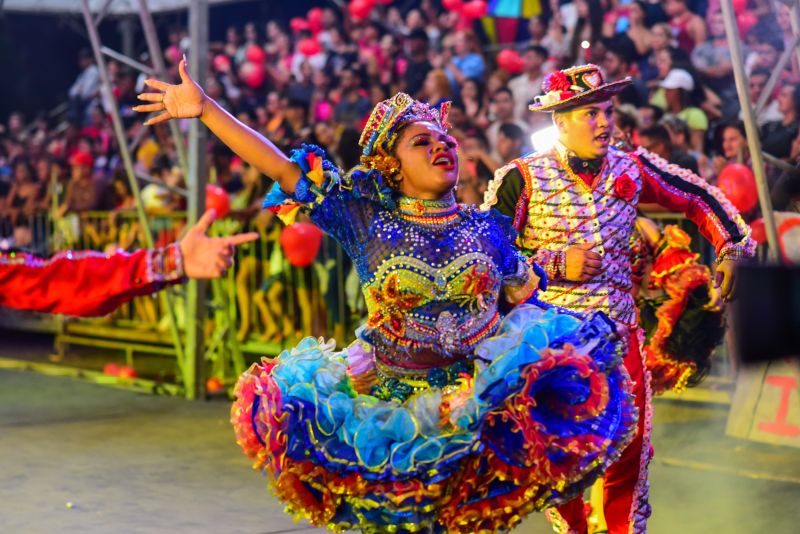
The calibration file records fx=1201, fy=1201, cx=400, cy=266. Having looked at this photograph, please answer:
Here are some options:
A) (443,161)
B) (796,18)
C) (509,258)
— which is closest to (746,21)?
(796,18)

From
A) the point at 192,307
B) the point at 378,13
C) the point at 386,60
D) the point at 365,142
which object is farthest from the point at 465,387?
the point at 378,13

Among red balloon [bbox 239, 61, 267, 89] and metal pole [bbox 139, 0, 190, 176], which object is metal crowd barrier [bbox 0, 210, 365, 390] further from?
red balloon [bbox 239, 61, 267, 89]

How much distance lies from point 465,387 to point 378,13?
9.28 meters

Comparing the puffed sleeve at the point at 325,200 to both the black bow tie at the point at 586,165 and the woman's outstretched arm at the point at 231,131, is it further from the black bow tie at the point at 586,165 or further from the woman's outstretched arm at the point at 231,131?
the black bow tie at the point at 586,165

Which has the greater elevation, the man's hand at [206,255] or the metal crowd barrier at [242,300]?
the man's hand at [206,255]

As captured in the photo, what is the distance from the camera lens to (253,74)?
1380cm

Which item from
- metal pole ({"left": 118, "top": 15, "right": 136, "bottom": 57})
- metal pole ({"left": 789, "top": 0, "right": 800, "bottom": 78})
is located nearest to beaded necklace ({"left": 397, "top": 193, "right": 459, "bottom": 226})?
metal pole ({"left": 789, "top": 0, "right": 800, "bottom": 78})

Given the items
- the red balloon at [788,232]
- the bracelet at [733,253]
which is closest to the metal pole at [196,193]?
the red balloon at [788,232]

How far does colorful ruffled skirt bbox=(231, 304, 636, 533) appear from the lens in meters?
3.94

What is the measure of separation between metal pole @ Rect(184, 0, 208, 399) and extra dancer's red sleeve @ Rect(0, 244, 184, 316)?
184 inches

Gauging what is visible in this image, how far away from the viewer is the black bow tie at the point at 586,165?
525cm

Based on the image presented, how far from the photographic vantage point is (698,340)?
602 centimetres

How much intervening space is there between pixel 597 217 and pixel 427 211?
1184 millimetres

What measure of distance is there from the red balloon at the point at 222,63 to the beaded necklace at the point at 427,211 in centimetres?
1051
